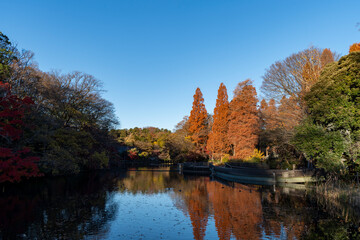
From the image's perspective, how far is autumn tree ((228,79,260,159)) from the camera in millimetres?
36312

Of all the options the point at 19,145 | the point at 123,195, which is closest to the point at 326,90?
the point at 123,195

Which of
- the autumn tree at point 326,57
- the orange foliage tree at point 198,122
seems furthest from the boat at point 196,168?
the autumn tree at point 326,57

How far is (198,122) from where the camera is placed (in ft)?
183

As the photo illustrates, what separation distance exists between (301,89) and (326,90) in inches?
385

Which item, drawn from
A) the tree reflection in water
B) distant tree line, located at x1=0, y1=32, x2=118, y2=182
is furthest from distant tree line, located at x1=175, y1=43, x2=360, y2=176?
distant tree line, located at x1=0, y1=32, x2=118, y2=182

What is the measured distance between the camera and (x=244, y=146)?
120 ft

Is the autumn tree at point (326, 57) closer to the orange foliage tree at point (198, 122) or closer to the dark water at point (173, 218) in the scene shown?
the dark water at point (173, 218)

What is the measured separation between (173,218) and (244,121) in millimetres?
27949

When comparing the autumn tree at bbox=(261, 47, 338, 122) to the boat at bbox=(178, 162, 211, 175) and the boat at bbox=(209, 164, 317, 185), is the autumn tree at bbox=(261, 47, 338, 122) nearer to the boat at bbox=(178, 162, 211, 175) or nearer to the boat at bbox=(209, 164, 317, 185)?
the boat at bbox=(209, 164, 317, 185)

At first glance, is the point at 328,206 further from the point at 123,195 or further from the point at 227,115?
the point at 227,115

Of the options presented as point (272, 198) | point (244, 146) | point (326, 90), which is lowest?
point (272, 198)

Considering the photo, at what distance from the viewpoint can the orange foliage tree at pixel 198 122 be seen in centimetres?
5422

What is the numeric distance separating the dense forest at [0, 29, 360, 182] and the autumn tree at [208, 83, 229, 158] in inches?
7.6

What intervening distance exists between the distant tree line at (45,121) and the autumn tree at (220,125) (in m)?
19.3
